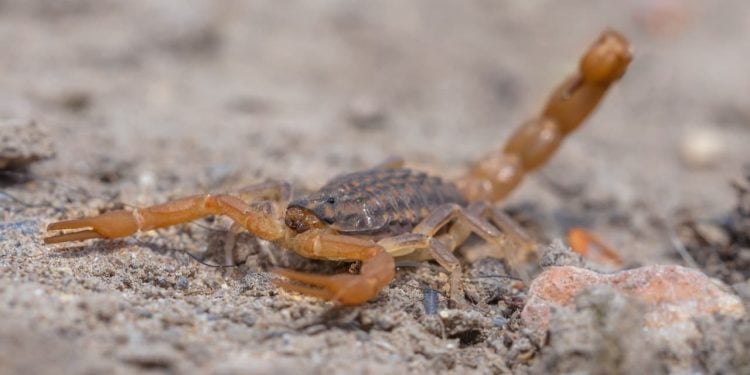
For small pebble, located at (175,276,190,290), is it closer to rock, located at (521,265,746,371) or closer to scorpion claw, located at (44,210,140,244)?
scorpion claw, located at (44,210,140,244)

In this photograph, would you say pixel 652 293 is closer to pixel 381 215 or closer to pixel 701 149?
pixel 381 215

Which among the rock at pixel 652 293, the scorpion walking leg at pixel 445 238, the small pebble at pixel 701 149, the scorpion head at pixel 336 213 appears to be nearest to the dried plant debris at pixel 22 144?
the scorpion head at pixel 336 213

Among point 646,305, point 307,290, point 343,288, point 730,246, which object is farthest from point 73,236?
point 730,246

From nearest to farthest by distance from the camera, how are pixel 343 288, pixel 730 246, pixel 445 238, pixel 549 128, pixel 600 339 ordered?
pixel 600 339, pixel 343 288, pixel 445 238, pixel 730 246, pixel 549 128

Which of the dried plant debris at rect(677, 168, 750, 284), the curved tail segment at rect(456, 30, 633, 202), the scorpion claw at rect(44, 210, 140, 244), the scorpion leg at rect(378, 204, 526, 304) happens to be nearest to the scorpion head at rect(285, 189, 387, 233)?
the scorpion leg at rect(378, 204, 526, 304)

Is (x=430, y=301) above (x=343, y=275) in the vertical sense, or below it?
below

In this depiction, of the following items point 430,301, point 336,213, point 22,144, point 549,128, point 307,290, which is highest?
point 22,144

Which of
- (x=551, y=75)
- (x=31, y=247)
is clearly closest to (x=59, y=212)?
(x=31, y=247)
